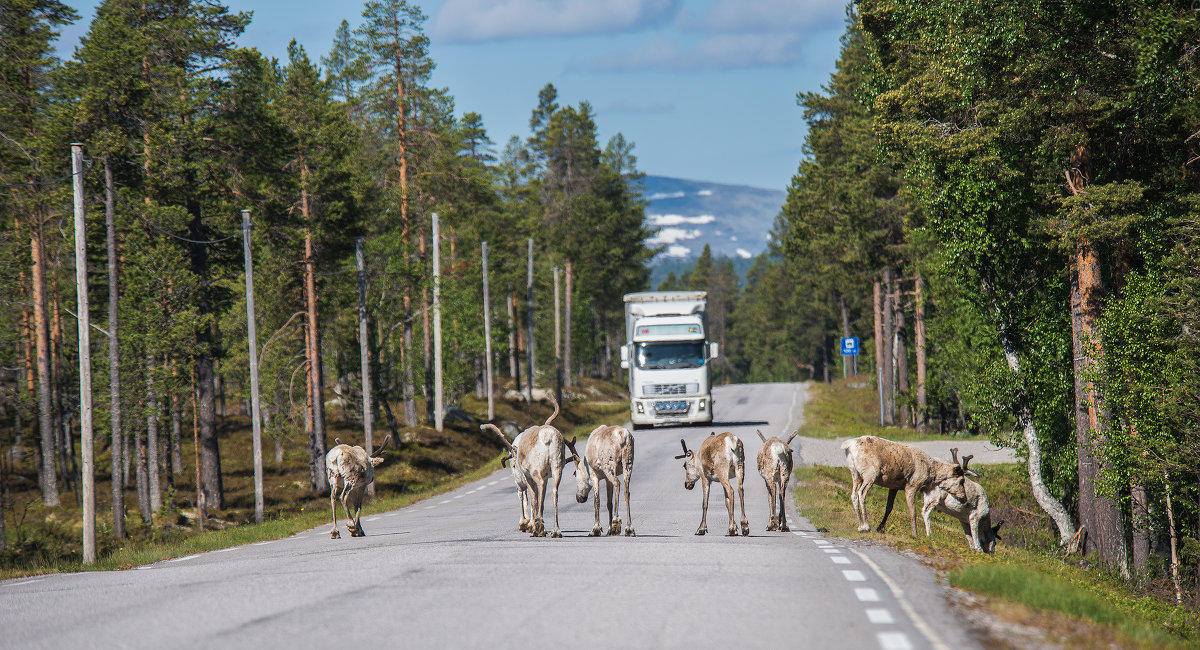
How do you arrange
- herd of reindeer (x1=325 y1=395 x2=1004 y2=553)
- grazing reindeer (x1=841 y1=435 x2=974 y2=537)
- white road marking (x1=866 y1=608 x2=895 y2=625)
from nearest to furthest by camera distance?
1. white road marking (x1=866 y1=608 x2=895 y2=625)
2. herd of reindeer (x1=325 y1=395 x2=1004 y2=553)
3. grazing reindeer (x1=841 y1=435 x2=974 y2=537)

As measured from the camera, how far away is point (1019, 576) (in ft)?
34.0

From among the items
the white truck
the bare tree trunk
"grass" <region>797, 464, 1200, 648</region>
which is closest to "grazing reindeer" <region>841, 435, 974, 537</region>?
"grass" <region>797, 464, 1200, 648</region>

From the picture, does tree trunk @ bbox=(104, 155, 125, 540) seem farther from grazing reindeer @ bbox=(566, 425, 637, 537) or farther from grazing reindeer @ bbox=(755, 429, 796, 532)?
grazing reindeer @ bbox=(755, 429, 796, 532)

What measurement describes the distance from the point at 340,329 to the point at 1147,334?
34.6 m

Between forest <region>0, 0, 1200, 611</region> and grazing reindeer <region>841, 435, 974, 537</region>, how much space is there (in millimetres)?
3992

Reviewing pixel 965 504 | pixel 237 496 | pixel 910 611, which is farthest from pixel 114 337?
pixel 910 611

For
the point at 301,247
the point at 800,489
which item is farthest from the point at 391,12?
the point at 800,489

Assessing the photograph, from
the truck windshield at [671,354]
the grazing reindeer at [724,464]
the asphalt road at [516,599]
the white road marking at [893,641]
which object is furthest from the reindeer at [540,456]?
the truck windshield at [671,354]

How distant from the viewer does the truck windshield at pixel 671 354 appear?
3969 centimetres

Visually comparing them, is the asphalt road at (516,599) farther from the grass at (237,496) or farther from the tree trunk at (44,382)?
the tree trunk at (44,382)

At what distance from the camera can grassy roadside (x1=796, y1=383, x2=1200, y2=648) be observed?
8273mm

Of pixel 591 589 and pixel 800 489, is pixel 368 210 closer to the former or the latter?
pixel 800 489

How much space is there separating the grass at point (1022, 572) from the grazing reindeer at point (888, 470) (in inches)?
22.3

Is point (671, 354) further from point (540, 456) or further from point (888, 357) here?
point (540, 456)
